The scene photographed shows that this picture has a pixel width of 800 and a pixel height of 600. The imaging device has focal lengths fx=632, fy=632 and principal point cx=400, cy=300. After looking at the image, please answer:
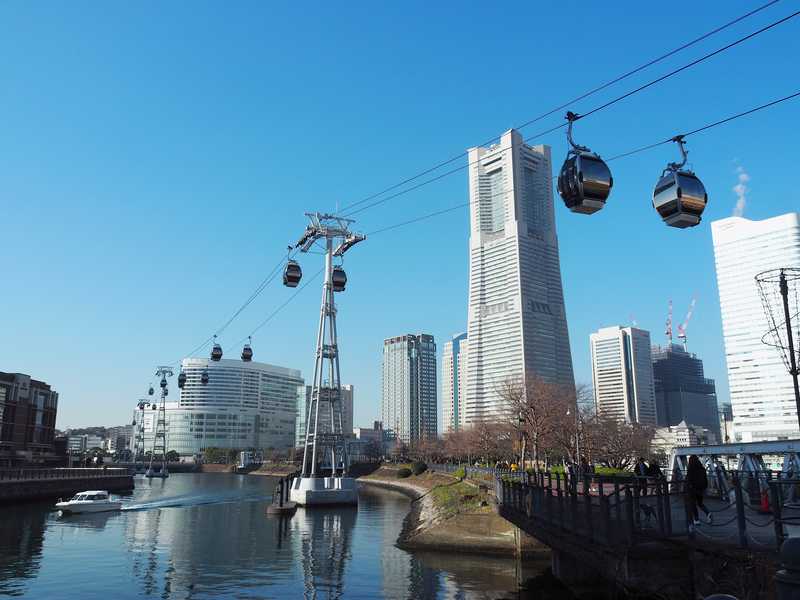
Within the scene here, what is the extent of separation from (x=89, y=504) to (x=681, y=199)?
63594 mm

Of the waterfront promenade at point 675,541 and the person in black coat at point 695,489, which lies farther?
the person in black coat at point 695,489

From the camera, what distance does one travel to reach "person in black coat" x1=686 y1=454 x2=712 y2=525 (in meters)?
13.4

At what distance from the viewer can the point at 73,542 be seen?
4341cm

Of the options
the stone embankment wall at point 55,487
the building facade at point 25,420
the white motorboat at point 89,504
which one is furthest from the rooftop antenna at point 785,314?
the building facade at point 25,420

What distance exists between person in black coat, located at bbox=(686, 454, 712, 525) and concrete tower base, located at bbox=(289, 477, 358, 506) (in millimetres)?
57571

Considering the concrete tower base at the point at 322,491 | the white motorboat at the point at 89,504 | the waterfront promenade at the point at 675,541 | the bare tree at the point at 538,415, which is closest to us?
the waterfront promenade at the point at 675,541

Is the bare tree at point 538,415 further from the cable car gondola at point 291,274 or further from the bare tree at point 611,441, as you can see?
the cable car gondola at point 291,274

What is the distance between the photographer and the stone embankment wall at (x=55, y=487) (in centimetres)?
6812

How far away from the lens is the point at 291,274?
39.3 metres

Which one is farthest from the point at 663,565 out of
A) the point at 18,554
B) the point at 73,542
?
the point at 73,542

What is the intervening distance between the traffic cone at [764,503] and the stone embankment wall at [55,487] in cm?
7285

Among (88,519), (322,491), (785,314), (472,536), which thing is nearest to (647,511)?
(785,314)

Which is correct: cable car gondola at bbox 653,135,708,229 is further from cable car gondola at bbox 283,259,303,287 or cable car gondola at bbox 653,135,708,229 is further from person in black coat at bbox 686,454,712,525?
cable car gondola at bbox 283,259,303,287

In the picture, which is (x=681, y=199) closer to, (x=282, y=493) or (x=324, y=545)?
(x=324, y=545)
